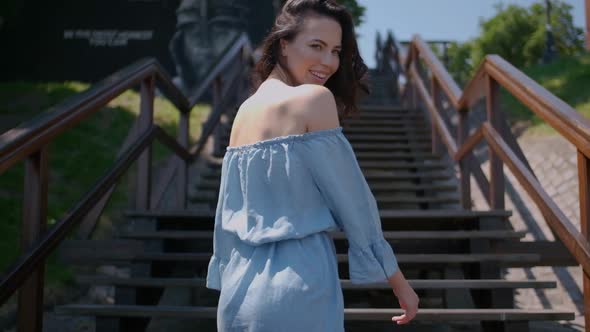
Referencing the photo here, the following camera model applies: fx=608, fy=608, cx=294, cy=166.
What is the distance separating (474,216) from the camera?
3111 mm

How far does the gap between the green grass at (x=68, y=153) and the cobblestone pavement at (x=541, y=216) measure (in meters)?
3.20

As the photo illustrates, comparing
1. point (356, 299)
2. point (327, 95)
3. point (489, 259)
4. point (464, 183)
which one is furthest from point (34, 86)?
point (327, 95)

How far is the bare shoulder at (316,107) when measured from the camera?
1156 millimetres

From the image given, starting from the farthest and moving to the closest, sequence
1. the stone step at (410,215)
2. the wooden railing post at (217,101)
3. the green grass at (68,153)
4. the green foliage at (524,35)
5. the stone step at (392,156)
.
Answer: the green foliage at (524,35), the wooden railing post at (217,101), the stone step at (392,156), the green grass at (68,153), the stone step at (410,215)

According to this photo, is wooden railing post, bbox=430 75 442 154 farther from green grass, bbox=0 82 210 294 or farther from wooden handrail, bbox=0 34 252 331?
green grass, bbox=0 82 210 294

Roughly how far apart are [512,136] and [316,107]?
262cm

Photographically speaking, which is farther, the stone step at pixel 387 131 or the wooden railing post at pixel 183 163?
the stone step at pixel 387 131

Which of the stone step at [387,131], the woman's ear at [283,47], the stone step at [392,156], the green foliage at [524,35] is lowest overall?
the stone step at [392,156]

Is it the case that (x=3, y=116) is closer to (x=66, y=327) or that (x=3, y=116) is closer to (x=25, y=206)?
(x=66, y=327)

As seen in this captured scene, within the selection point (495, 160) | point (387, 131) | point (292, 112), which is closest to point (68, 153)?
Result: point (387, 131)

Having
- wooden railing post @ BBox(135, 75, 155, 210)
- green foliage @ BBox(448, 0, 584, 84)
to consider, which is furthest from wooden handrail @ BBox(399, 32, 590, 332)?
green foliage @ BBox(448, 0, 584, 84)

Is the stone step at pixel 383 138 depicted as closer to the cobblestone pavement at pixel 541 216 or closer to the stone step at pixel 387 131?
the stone step at pixel 387 131

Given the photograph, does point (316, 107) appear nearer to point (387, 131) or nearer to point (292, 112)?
point (292, 112)

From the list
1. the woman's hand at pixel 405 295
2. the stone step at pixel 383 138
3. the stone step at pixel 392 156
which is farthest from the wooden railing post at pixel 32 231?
the stone step at pixel 383 138
